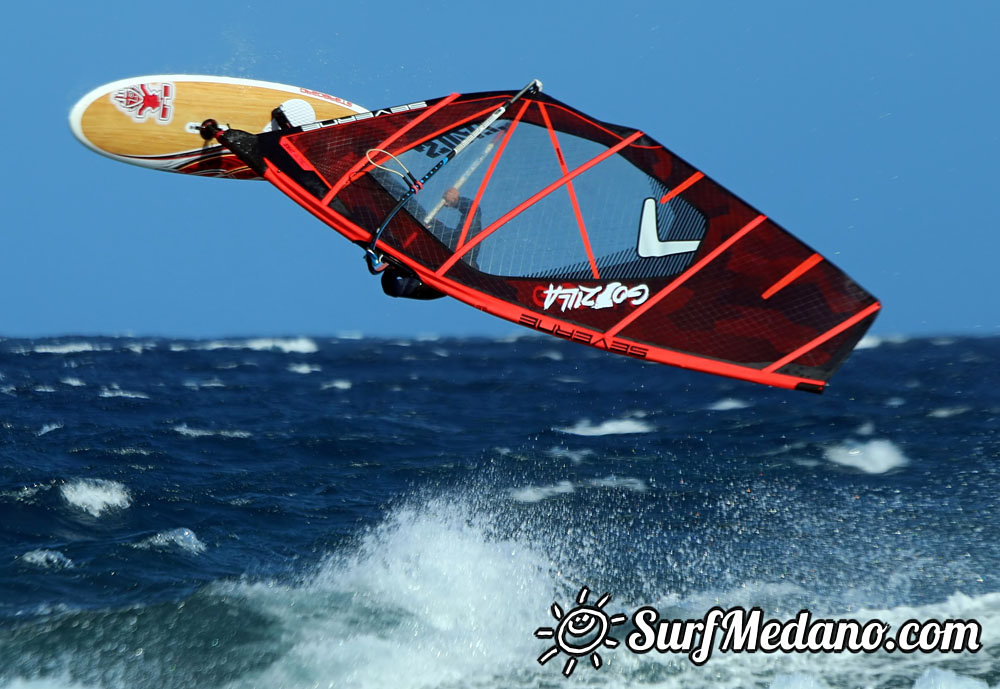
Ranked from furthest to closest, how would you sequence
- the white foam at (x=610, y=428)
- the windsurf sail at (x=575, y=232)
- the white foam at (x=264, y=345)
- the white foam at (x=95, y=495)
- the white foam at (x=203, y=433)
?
the white foam at (x=264, y=345) < the white foam at (x=610, y=428) < the white foam at (x=203, y=433) < the white foam at (x=95, y=495) < the windsurf sail at (x=575, y=232)

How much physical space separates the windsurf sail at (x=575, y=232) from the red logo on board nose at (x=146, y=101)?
1959 millimetres

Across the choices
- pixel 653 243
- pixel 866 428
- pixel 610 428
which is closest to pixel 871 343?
pixel 866 428

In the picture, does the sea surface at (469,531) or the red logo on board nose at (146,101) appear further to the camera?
the red logo on board nose at (146,101)

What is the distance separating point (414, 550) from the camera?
1169 centimetres

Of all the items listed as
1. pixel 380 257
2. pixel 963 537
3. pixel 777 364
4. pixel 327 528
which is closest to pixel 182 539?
pixel 327 528

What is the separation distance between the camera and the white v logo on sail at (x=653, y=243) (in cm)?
902

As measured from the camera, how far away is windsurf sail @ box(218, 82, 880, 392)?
8398 mm

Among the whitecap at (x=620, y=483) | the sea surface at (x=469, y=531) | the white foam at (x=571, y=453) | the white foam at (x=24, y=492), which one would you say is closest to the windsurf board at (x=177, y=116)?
the sea surface at (x=469, y=531)

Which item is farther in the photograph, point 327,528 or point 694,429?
point 694,429

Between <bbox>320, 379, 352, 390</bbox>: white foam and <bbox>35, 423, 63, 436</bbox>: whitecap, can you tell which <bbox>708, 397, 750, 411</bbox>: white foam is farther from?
<bbox>35, 423, 63, 436</bbox>: whitecap

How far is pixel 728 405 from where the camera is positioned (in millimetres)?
19812

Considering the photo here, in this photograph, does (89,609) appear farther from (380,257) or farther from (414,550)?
(380,257)

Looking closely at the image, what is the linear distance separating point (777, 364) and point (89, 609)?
7.06m

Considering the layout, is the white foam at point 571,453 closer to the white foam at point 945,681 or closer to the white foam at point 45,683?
the white foam at point 945,681
